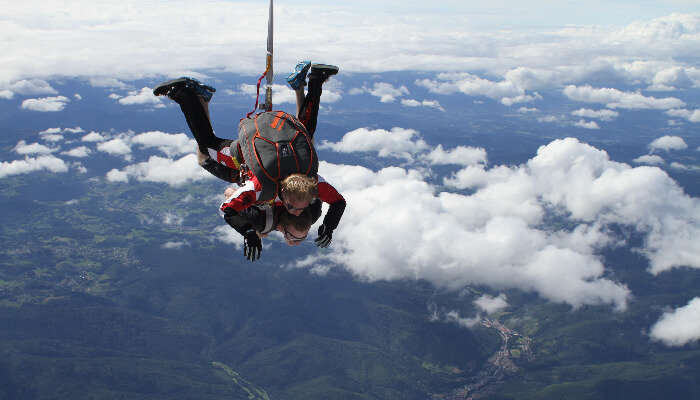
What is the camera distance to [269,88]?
6.69 metres

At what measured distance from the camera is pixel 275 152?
5.71m

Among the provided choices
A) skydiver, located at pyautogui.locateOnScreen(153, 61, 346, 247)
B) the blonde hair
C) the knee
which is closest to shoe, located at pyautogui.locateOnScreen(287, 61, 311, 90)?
skydiver, located at pyautogui.locateOnScreen(153, 61, 346, 247)

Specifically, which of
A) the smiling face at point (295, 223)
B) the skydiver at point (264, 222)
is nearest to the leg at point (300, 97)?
the skydiver at point (264, 222)

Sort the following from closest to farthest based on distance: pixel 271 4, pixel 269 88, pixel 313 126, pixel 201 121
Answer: pixel 271 4, pixel 269 88, pixel 201 121, pixel 313 126

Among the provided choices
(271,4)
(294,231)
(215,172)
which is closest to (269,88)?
(271,4)

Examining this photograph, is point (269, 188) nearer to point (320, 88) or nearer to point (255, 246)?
point (255, 246)

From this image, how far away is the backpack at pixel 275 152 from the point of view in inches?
224

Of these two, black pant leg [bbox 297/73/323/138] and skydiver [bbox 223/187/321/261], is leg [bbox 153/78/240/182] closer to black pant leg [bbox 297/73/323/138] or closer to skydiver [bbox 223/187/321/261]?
skydiver [bbox 223/187/321/261]

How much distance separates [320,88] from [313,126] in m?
0.69

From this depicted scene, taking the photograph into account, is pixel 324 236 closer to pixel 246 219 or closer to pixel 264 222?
pixel 264 222

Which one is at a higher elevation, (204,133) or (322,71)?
(322,71)

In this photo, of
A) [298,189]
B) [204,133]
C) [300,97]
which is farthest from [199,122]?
[298,189]

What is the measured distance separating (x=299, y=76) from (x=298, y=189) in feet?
9.39

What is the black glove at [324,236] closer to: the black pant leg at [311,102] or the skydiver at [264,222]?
the skydiver at [264,222]
